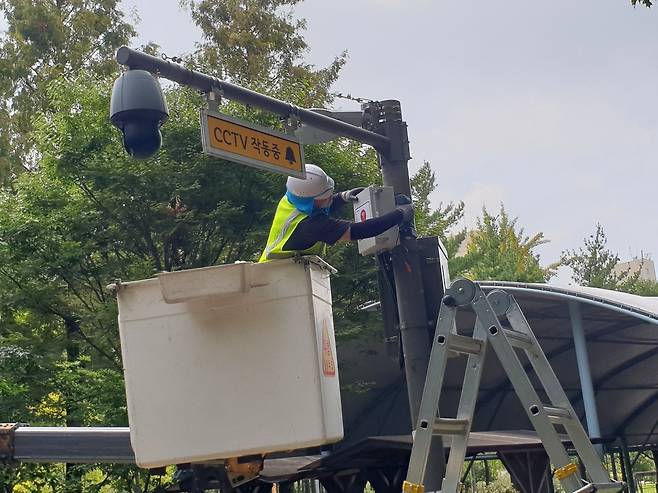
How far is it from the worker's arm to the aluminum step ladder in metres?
1.39

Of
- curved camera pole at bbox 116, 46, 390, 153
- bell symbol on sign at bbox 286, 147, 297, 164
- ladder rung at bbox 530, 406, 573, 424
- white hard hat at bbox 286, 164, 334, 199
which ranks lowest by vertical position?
ladder rung at bbox 530, 406, 573, 424

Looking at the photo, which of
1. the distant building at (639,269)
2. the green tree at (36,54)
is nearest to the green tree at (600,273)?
the distant building at (639,269)

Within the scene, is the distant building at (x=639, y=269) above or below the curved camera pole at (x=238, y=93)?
above

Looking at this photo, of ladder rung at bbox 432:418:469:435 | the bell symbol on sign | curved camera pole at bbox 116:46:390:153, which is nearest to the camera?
ladder rung at bbox 432:418:469:435

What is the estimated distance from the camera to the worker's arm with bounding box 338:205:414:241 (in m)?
6.14

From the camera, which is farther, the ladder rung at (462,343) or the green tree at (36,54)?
the green tree at (36,54)

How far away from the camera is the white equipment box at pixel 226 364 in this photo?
3922mm

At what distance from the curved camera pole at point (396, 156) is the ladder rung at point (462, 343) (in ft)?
7.57

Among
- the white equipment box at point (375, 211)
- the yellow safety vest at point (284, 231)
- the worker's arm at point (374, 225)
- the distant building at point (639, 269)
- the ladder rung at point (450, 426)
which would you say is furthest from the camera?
the distant building at point (639, 269)

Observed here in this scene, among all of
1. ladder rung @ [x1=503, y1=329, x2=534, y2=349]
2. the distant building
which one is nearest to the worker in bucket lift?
ladder rung @ [x1=503, y1=329, x2=534, y2=349]

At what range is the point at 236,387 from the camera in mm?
3965

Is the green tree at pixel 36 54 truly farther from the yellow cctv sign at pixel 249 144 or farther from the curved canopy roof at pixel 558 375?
the yellow cctv sign at pixel 249 144

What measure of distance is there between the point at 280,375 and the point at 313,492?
16187mm

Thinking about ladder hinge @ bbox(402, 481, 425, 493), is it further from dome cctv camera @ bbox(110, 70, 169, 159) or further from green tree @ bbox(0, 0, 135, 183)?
green tree @ bbox(0, 0, 135, 183)
